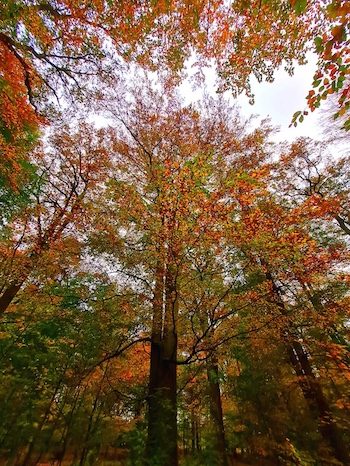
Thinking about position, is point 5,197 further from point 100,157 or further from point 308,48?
point 308,48

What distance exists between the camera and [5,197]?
6.95m

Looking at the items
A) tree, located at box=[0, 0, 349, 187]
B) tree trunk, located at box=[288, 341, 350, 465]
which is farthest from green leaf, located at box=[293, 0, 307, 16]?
tree trunk, located at box=[288, 341, 350, 465]

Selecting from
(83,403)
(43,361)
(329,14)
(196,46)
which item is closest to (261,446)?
(83,403)

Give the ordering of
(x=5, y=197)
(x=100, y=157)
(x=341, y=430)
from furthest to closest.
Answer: (x=100, y=157) → (x=341, y=430) → (x=5, y=197)

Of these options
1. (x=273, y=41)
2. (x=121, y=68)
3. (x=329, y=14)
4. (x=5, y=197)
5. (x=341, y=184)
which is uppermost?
(x=341, y=184)

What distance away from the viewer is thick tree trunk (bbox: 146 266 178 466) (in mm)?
3746

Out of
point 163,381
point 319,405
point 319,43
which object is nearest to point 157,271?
point 163,381

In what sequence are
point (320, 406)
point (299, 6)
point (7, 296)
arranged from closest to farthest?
point (299, 6), point (7, 296), point (320, 406)

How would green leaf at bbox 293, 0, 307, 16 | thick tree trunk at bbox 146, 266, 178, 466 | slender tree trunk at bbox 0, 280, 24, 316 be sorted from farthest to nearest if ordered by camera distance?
1. slender tree trunk at bbox 0, 280, 24, 316
2. thick tree trunk at bbox 146, 266, 178, 466
3. green leaf at bbox 293, 0, 307, 16

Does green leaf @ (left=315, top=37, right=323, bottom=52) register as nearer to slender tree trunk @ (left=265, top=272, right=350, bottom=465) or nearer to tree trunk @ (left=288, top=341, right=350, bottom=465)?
slender tree trunk @ (left=265, top=272, right=350, bottom=465)

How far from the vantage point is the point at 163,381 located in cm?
470

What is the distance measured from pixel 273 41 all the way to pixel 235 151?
3308mm

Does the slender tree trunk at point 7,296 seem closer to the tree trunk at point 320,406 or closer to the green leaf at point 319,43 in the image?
the green leaf at point 319,43

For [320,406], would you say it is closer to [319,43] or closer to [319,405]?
[319,405]
